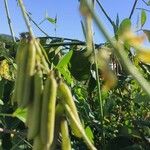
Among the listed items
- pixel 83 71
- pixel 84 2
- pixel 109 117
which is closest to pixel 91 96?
pixel 109 117

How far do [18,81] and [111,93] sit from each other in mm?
1198

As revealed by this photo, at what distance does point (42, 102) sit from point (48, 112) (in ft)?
0.04

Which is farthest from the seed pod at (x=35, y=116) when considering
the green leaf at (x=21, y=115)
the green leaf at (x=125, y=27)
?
the green leaf at (x=21, y=115)

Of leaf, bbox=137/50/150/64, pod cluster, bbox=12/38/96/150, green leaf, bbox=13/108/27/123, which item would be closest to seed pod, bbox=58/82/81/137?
pod cluster, bbox=12/38/96/150

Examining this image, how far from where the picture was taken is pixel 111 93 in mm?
1725

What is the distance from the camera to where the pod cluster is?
0.50 m

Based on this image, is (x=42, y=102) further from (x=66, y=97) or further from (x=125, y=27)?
(x=125, y=27)

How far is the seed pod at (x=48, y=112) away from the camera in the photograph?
50cm

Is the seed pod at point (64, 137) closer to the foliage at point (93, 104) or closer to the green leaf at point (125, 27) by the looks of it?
the green leaf at point (125, 27)

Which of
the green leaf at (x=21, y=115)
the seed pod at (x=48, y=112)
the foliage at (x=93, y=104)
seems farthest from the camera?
the foliage at (x=93, y=104)

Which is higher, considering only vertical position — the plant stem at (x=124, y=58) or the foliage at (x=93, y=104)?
the foliage at (x=93, y=104)

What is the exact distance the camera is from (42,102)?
51 cm

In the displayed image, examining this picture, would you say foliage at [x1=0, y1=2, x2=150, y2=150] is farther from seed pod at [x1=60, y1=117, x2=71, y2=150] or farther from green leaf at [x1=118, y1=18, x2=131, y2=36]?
seed pod at [x1=60, y1=117, x2=71, y2=150]

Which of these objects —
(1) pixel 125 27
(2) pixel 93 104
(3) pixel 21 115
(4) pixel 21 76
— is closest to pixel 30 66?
(4) pixel 21 76
